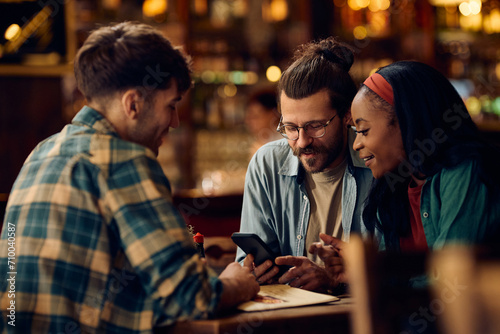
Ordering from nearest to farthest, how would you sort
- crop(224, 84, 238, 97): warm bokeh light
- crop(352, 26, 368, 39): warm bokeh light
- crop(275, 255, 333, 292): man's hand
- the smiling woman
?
the smiling woman < crop(275, 255, 333, 292): man's hand < crop(224, 84, 238, 97): warm bokeh light < crop(352, 26, 368, 39): warm bokeh light

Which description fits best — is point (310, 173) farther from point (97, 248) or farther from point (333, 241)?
point (97, 248)

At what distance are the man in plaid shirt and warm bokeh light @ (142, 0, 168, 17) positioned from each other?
402 cm

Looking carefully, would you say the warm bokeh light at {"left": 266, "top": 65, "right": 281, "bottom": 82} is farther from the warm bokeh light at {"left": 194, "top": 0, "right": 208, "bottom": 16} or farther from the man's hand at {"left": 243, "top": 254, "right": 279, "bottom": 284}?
the man's hand at {"left": 243, "top": 254, "right": 279, "bottom": 284}

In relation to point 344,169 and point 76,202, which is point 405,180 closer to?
point 344,169

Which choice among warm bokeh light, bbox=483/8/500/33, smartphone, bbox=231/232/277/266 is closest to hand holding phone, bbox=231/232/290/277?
smartphone, bbox=231/232/277/266

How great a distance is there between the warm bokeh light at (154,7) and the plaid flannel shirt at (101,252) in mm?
4141

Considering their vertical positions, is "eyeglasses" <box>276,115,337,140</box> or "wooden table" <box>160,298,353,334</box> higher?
"eyeglasses" <box>276,115,337,140</box>

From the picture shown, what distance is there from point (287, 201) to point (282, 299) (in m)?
0.73

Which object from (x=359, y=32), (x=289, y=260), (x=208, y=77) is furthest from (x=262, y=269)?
(x=359, y=32)

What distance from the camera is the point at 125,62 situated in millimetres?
1510

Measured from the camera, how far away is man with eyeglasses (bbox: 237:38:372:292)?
2.22 meters

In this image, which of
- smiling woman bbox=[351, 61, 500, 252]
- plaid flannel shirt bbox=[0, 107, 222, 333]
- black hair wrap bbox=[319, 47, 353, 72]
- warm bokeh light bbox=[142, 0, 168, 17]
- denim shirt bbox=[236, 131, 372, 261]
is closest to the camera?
plaid flannel shirt bbox=[0, 107, 222, 333]

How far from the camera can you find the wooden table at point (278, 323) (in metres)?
1.34

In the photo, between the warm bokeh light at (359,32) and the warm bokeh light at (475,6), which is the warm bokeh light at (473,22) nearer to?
the warm bokeh light at (475,6)
